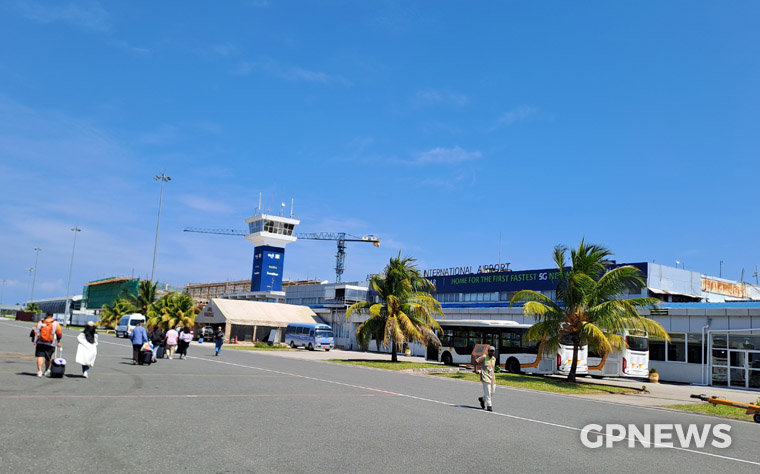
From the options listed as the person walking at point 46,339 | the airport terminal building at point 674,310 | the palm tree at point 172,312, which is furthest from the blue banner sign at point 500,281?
the person walking at point 46,339

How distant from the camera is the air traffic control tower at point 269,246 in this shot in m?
99.8

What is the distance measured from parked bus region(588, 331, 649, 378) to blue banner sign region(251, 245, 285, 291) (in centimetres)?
7360

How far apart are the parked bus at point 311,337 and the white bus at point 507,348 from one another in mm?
17607

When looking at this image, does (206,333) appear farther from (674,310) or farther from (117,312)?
(674,310)

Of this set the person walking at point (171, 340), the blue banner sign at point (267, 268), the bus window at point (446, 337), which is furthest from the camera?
the blue banner sign at point (267, 268)

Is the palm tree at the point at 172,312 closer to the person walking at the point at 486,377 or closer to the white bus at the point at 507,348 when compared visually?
the white bus at the point at 507,348

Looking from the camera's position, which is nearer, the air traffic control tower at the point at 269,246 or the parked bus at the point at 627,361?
the parked bus at the point at 627,361

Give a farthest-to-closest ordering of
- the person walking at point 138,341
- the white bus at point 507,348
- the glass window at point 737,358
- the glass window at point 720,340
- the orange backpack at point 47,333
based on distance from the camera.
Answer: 1. the white bus at point 507,348
2. the glass window at point 720,340
3. the glass window at point 737,358
4. the person walking at point 138,341
5. the orange backpack at point 47,333

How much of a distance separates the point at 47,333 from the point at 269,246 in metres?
87.9

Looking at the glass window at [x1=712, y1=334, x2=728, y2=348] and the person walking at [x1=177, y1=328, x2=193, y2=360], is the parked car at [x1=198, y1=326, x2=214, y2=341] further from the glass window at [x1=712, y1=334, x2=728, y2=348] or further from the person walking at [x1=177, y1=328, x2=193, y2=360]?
the glass window at [x1=712, y1=334, x2=728, y2=348]

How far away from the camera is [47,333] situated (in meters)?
15.4

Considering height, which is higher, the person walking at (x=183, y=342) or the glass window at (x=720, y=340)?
the glass window at (x=720, y=340)

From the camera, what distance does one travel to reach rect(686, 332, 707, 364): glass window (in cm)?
3145

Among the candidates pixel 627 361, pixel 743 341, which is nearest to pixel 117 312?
pixel 627 361
